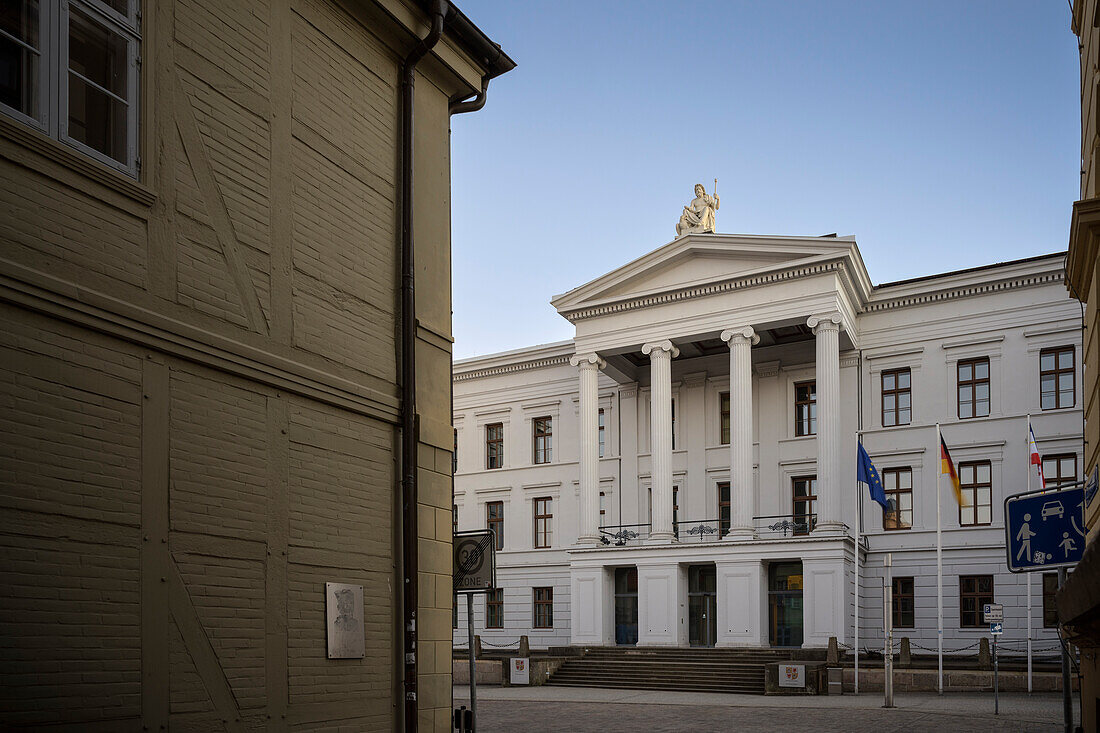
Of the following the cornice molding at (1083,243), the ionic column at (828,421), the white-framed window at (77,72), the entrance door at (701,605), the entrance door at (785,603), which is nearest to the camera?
the cornice molding at (1083,243)

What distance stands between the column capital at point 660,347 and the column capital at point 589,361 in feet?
7.52

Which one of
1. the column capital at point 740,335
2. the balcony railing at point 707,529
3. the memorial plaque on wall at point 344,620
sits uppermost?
the column capital at point 740,335

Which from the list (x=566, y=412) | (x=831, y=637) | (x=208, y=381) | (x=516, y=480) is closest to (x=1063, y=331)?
(x=831, y=637)

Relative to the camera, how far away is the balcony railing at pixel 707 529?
41.8 m

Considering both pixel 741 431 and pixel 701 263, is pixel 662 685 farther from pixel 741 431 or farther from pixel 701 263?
pixel 701 263

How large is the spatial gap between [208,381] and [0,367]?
204 cm

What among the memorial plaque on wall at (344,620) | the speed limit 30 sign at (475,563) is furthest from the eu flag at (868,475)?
the memorial plaque on wall at (344,620)

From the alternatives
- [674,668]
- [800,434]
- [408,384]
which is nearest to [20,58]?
[408,384]

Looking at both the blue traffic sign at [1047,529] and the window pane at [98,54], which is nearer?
the window pane at [98,54]

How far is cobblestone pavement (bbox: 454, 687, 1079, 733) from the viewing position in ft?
74.5

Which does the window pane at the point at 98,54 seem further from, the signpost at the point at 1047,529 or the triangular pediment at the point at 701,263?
the triangular pediment at the point at 701,263

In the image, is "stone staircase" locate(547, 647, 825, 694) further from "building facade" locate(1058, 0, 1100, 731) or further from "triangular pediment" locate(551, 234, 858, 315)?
"building facade" locate(1058, 0, 1100, 731)

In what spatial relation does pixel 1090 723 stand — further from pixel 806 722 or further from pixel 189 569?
pixel 806 722

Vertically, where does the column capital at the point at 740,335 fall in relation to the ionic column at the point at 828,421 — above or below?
above
